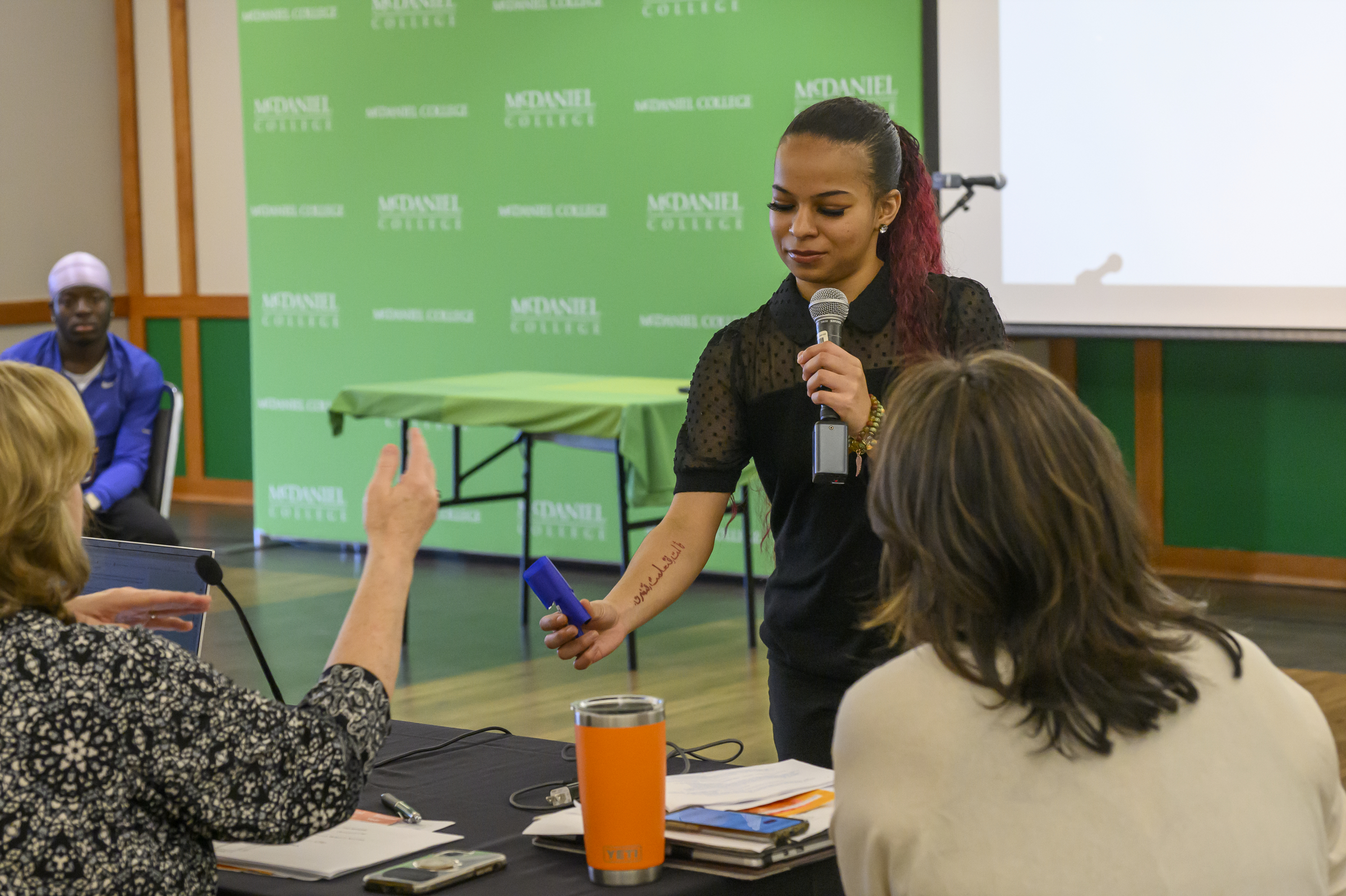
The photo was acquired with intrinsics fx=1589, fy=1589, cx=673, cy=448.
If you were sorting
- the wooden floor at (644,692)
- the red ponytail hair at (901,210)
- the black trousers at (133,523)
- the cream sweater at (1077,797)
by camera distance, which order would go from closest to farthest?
1. the cream sweater at (1077,797)
2. the red ponytail hair at (901,210)
3. the wooden floor at (644,692)
4. the black trousers at (133,523)

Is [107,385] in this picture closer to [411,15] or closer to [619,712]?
[411,15]

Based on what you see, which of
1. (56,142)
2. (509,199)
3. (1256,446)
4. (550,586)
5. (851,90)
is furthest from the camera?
(56,142)

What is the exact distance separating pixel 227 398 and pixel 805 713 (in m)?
7.13

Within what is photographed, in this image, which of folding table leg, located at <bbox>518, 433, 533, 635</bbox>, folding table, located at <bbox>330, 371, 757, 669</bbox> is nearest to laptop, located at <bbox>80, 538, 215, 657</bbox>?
folding table, located at <bbox>330, 371, 757, 669</bbox>

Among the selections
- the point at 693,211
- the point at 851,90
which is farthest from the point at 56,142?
the point at 851,90

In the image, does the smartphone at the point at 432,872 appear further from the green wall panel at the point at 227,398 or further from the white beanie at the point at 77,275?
the green wall panel at the point at 227,398

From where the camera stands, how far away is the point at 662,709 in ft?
4.32

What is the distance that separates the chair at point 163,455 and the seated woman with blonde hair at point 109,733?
11.7 ft

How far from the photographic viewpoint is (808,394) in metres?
1.84

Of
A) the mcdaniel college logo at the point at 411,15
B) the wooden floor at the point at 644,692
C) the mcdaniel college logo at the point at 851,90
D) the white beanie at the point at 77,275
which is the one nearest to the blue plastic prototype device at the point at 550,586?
the wooden floor at the point at 644,692

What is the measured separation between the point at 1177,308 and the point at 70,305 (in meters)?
3.53

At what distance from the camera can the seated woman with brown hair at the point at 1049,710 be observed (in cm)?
108

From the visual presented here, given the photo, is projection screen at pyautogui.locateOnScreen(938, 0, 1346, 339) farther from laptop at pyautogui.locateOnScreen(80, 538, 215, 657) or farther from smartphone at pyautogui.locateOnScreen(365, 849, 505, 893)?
smartphone at pyautogui.locateOnScreen(365, 849, 505, 893)

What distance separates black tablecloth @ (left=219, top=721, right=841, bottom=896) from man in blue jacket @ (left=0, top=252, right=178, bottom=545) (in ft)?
9.44
